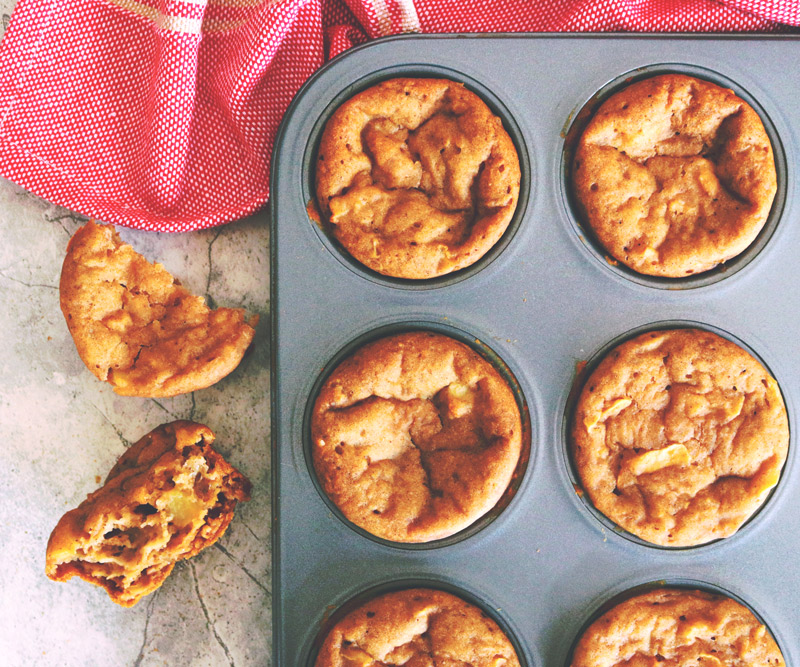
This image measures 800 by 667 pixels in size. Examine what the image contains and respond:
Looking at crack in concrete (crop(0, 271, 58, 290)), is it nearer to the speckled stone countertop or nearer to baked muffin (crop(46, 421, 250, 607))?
the speckled stone countertop

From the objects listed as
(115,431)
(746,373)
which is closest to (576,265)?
(746,373)

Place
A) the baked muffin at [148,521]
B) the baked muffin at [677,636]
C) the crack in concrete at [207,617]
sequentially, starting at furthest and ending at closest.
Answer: the crack in concrete at [207,617], the baked muffin at [148,521], the baked muffin at [677,636]

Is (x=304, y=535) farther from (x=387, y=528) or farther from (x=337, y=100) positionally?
(x=337, y=100)

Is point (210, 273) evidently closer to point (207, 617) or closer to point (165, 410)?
point (165, 410)

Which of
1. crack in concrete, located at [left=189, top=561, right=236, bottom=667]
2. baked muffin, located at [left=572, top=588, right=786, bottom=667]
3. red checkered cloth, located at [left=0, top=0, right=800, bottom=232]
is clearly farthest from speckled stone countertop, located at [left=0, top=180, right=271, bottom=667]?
baked muffin, located at [left=572, top=588, right=786, bottom=667]

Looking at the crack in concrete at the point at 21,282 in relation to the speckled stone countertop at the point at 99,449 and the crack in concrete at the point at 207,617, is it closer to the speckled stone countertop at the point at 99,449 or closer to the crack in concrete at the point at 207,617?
the speckled stone countertop at the point at 99,449

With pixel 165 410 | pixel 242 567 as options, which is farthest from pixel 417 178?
pixel 242 567

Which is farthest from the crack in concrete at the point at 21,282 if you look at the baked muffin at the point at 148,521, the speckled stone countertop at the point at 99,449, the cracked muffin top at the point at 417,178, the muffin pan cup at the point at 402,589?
the muffin pan cup at the point at 402,589
